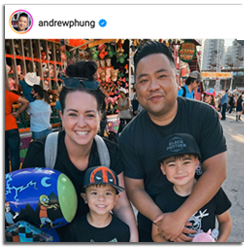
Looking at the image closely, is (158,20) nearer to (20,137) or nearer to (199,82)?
(199,82)

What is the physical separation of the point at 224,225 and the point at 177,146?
838mm

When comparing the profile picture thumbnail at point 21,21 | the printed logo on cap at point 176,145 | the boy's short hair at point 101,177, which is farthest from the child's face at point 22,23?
the printed logo on cap at point 176,145

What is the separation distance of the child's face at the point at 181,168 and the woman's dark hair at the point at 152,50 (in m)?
0.71

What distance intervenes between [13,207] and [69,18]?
4.96 feet

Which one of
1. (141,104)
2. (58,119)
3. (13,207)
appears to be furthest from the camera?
(58,119)

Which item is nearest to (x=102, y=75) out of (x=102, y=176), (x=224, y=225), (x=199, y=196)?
(x=102, y=176)

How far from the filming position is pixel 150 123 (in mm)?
1587

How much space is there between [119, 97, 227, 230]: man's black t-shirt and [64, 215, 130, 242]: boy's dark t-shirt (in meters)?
0.35

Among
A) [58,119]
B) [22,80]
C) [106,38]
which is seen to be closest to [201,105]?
[106,38]

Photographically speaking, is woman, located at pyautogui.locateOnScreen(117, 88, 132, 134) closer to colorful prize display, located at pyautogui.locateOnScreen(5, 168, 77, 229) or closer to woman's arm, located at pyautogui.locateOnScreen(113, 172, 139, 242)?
woman's arm, located at pyautogui.locateOnScreen(113, 172, 139, 242)

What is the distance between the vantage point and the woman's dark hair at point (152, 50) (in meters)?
1.48

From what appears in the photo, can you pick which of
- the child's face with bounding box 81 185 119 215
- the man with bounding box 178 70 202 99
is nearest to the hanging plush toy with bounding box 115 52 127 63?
the man with bounding box 178 70 202 99

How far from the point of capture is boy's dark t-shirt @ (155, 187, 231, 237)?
1.56 m

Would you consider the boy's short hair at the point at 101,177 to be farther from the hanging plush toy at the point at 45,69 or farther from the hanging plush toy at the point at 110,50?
the hanging plush toy at the point at 110,50
